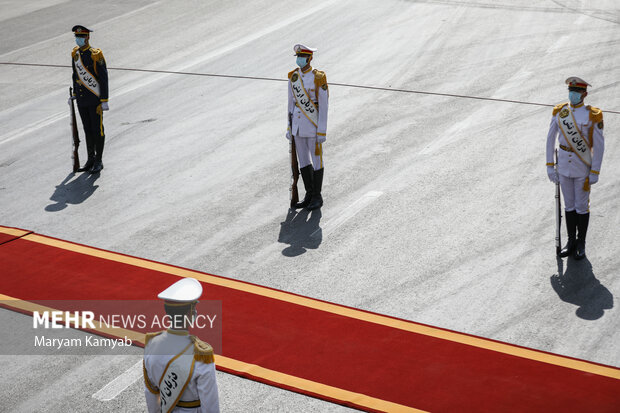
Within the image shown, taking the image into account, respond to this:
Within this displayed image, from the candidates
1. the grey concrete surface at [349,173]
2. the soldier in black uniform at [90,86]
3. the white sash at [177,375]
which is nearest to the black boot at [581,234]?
the grey concrete surface at [349,173]

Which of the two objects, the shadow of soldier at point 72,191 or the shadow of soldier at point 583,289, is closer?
the shadow of soldier at point 583,289

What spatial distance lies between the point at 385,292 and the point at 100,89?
5.81m

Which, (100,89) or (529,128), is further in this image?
(529,128)

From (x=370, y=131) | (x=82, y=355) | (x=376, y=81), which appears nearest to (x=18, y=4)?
(x=376, y=81)

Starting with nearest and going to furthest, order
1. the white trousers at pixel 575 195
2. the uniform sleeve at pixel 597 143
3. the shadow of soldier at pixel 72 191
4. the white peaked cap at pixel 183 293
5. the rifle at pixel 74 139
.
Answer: the white peaked cap at pixel 183 293 < the uniform sleeve at pixel 597 143 < the white trousers at pixel 575 195 < the shadow of soldier at pixel 72 191 < the rifle at pixel 74 139

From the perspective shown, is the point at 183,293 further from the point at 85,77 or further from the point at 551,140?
the point at 85,77

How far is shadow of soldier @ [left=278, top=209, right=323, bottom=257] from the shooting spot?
31.7 feet

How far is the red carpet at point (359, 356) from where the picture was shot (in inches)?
262

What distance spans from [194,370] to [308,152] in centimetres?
637

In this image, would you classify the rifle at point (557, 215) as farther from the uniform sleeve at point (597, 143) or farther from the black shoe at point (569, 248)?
the uniform sleeve at point (597, 143)

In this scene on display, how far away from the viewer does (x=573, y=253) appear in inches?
359

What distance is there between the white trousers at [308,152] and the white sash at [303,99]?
0.29m

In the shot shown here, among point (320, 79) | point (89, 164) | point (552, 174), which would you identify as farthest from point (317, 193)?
point (89, 164)

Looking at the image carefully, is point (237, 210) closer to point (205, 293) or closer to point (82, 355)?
point (205, 293)
